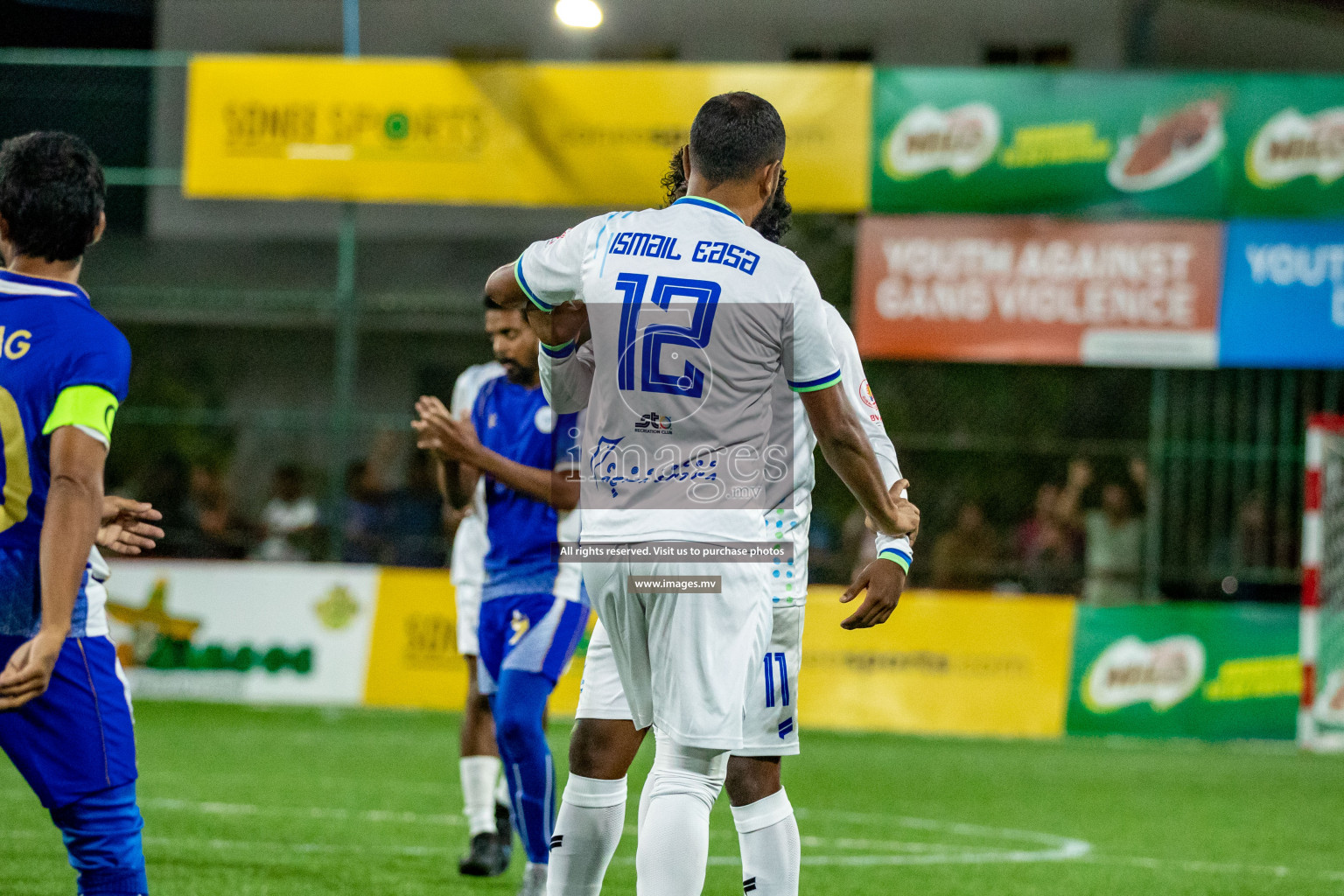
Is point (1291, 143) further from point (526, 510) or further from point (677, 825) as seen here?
point (677, 825)

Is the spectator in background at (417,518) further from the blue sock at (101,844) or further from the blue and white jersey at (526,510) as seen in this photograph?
the blue sock at (101,844)

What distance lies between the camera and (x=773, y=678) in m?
4.07

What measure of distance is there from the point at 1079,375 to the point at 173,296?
9832 millimetres

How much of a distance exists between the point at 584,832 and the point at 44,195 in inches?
77.3

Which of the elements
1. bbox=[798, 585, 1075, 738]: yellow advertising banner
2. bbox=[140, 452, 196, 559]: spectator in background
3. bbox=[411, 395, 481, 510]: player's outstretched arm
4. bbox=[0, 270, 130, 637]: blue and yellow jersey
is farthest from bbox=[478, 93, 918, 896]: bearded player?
bbox=[140, 452, 196, 559]: spectator in background

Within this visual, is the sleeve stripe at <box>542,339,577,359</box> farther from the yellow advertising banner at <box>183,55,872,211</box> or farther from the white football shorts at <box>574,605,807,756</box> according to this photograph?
the yellow advertising banner at <box>183,55,872,211</box>

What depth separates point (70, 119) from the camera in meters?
14.9

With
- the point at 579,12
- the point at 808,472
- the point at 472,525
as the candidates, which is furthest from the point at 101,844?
the point at 579,12

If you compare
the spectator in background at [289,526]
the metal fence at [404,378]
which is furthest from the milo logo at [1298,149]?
the spectator in background at [289,526]

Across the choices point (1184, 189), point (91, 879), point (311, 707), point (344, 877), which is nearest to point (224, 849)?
point (344, 877)

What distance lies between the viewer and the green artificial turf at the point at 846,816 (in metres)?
6.42

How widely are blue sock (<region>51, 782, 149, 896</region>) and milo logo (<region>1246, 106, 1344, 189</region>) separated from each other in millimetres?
11636

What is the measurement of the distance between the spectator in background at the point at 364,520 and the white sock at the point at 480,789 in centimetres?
764

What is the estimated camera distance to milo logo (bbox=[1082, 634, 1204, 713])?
12594 mm
